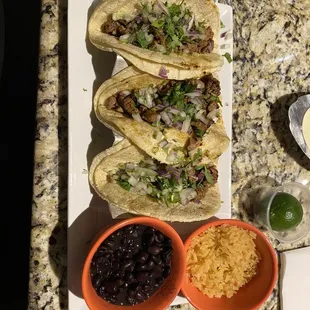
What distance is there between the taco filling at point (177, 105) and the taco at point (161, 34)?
61 millimetres

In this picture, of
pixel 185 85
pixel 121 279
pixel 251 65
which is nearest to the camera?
pixel 121 279

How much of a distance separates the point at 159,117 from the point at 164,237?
0.50 meters

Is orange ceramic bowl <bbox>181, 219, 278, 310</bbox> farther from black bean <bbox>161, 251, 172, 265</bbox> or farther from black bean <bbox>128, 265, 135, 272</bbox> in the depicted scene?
black bean <bbox>128, 265, 135, 272</bbox>

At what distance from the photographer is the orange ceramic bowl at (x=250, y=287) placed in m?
2.08

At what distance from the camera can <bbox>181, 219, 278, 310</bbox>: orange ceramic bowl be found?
2082 millimetres

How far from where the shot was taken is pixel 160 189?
2.05 meters

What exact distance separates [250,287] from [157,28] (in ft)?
4.01

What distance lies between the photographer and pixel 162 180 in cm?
205

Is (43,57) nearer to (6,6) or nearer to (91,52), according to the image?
(91,52)

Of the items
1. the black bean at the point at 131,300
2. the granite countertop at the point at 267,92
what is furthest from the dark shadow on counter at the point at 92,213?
the granite countertop at the point at 267,92

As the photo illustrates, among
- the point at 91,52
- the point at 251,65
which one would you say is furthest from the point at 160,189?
the point at 251,65

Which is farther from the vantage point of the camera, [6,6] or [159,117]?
[6,6]

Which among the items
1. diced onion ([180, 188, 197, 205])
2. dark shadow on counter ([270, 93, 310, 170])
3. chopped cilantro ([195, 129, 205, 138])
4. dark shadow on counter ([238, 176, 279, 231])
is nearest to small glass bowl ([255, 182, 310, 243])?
dark shadow on counter ([238, 176, 279, 231])

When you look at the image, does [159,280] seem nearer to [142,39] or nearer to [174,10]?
[142,39]
